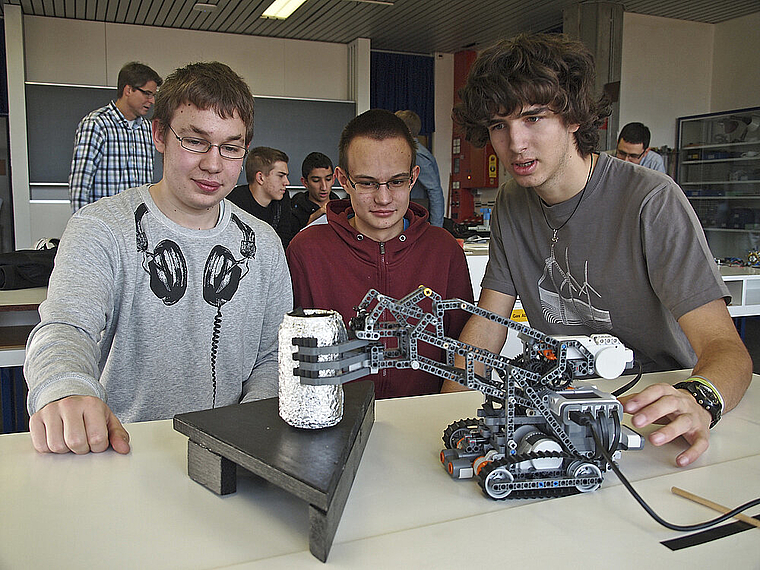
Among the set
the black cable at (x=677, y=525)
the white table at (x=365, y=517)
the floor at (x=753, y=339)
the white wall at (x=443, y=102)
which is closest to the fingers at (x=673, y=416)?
the white table at (x=365, y=517)

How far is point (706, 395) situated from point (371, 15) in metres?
6.76

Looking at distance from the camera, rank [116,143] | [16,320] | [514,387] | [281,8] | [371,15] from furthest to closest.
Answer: [371,15], [281,8], [116,143], [16,320], [514,387]

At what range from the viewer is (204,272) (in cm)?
137

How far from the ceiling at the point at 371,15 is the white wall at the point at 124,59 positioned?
0.39 ft

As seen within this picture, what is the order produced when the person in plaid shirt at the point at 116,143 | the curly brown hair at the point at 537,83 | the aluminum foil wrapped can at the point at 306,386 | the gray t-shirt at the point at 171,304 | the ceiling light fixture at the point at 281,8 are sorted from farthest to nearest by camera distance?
the ceiling light fixture at the point at 281,8
the person in plaid shirt at the point at 116,143
the curly brown hair at the point at 537,83
the gray t-shirt at the point at 171,304
the aluminum foil wrapped can at the point at 306,386

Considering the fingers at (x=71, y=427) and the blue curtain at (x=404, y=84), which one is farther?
the blue curtain at (x=404, y=84)

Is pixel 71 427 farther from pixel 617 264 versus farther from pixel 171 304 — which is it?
pixel 617 264

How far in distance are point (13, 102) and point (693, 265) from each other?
6.98 metres

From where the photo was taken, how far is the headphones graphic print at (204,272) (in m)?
1.34

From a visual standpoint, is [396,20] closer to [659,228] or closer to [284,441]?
[659,228]

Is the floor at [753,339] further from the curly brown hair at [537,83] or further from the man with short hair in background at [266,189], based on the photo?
the curly brown hair at [537,83]

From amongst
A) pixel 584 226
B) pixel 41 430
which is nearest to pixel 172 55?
pixel 584 226

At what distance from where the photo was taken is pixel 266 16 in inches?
265

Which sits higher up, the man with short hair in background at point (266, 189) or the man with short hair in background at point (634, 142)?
the man with short hair in background at point (634, 142)
